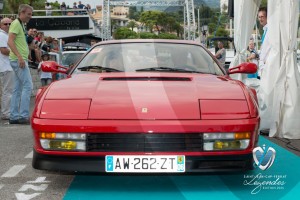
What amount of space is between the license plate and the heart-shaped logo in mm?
630

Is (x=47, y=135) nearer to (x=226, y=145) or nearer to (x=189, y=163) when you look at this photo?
(x=189, y=163)

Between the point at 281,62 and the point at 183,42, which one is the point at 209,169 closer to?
the point at 183,42

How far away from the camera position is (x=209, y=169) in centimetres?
337

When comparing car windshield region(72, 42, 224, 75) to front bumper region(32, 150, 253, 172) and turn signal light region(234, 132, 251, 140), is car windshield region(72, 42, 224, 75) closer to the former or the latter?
turn signal light region(234, 132, 251, 140)

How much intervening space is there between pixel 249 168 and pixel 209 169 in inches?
12.6

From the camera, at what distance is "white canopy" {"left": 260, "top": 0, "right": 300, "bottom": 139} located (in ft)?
20.0

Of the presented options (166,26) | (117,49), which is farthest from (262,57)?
(166,26)

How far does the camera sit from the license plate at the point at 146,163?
3.33 metres

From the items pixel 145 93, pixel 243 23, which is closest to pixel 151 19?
pixel 243 23

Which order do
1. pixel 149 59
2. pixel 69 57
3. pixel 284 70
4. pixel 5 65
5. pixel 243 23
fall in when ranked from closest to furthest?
pixel 149 59 < pixel 284 70 < pixel 5 65 < pixel 243 23 < pixel 69 57

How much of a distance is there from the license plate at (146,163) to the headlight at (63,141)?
0.73ft

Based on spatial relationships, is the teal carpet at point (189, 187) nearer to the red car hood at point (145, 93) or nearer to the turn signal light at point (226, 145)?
the turn signal light at point (226, 145)

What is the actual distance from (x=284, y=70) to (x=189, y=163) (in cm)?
337

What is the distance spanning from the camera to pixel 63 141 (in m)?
3.44
